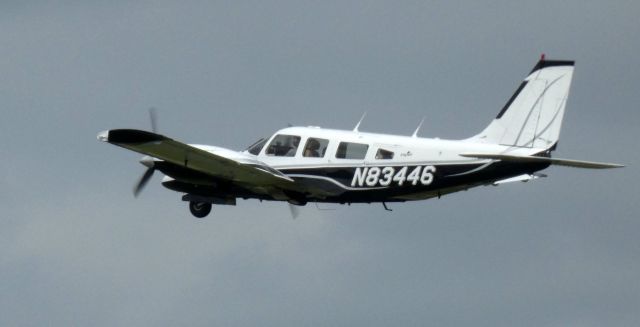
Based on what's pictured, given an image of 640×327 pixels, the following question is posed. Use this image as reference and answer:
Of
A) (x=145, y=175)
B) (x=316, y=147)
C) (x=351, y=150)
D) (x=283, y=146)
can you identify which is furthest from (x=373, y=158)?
(x=145, y=175)

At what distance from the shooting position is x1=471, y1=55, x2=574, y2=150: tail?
7494 centimetres

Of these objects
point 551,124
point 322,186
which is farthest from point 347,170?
point 551,124

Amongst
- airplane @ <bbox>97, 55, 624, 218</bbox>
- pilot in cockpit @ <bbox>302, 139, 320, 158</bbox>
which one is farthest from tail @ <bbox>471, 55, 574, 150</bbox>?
pilot in cockpit @ <bbox>302, 139, 320, 158</bbox>

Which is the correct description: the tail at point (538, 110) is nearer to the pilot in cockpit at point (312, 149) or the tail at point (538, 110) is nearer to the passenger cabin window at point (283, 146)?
the pilot in cockpit at point (312, 149)

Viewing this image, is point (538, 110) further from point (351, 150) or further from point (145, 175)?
point (145, 175)

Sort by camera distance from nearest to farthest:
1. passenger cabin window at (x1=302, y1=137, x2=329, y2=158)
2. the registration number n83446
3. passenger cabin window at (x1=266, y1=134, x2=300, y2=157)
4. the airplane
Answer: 1. the airplane
2. the registration number n83446
3. passenger cabin window at (x1=302, y1=137, x2=329, y2=158)
4. passenger cabin window at (x1=266, y1=134, x2=300, y2=157)

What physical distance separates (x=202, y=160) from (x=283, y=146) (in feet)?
9.13

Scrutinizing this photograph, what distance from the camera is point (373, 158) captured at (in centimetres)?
7625

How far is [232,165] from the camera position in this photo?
76500 mm

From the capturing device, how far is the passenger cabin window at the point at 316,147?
252 feet

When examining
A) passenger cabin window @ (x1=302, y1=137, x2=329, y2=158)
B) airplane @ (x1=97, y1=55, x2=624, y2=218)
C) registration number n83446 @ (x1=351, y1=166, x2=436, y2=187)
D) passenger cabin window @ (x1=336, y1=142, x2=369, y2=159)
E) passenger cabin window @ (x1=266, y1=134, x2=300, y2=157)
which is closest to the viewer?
airplane @ (x1=97, y1=55, x2=624, y2=218)

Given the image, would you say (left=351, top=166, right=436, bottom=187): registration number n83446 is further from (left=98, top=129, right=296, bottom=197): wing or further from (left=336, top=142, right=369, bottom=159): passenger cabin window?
(left=98, top=129, right=296, bottom=197): wing

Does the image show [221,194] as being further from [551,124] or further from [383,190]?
[551,124]

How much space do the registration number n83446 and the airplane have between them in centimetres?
3
